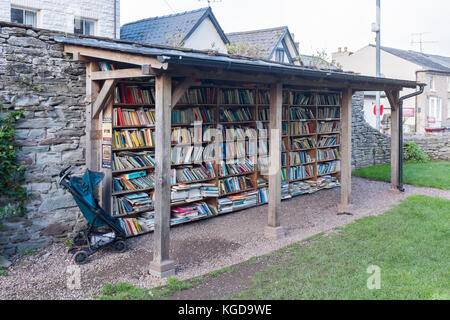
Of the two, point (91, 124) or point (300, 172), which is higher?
point (91, 124)

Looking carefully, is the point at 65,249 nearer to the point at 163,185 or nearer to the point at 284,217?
the point at 163,185

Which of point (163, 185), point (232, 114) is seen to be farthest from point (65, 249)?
point (232, 114)

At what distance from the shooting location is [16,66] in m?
5.57

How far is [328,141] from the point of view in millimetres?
10664

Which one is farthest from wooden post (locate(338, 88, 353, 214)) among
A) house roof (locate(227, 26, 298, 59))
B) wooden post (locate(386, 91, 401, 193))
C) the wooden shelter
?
house roof (locate(227, 26, 298, 59))

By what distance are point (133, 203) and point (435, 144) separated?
40.8 ft

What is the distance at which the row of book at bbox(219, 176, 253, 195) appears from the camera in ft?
26.2

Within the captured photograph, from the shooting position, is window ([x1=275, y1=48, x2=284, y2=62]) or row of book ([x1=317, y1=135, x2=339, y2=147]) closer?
row of book ([x1=317, y1=135, x2=339, y2=147])

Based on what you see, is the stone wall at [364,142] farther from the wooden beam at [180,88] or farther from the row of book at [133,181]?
the wooden beam at [180,88]

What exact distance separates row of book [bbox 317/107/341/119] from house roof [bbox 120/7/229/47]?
210 inches

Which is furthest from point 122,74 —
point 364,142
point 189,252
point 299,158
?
point 364,142

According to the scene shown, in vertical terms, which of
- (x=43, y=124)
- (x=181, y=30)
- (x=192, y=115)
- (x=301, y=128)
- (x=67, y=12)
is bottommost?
(x=43, y=124)

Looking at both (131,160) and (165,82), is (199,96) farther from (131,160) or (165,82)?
(165,82)

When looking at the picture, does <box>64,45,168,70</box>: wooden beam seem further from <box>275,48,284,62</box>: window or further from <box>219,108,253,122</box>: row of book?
<box>275,48,284,62</box>: window
